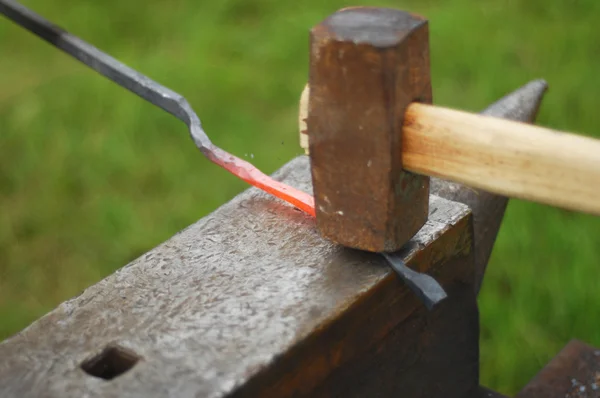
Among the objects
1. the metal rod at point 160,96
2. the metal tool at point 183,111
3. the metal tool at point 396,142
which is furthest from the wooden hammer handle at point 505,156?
the metal rod at point 160,96

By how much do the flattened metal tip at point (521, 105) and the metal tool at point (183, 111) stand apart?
0.43m

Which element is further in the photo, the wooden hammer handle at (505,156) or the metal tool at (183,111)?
the metal tool at (183,111)

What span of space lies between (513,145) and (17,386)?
64cm

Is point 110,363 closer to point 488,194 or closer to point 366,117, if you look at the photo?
point 366,117

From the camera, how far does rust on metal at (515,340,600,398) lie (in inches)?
55.0

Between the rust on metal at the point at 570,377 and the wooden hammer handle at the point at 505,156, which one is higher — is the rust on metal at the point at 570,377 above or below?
below

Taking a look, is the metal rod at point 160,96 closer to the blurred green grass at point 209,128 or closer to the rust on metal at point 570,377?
the rust on metal at point 570,377

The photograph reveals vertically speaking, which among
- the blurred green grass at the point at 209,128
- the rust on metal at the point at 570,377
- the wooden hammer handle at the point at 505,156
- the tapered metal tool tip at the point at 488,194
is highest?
the wooden hammer handle at the point at 505,156

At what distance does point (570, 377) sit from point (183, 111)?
841mm

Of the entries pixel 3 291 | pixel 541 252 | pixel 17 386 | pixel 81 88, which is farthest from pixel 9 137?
pixel 17 386

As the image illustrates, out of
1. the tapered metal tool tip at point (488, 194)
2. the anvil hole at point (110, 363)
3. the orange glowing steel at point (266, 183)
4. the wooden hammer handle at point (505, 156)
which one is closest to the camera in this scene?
the wooden hammer handle at point (505, 156)

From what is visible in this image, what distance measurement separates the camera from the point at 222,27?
137 inches

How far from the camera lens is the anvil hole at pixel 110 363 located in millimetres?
953

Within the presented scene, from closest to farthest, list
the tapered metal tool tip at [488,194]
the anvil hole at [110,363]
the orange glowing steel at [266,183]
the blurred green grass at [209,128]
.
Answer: the anvil hole at [110,363] < the orange glowing steel at [266,183] < the tapered metal tool tip at [488,194] < the blurred green grass at [209,128]
